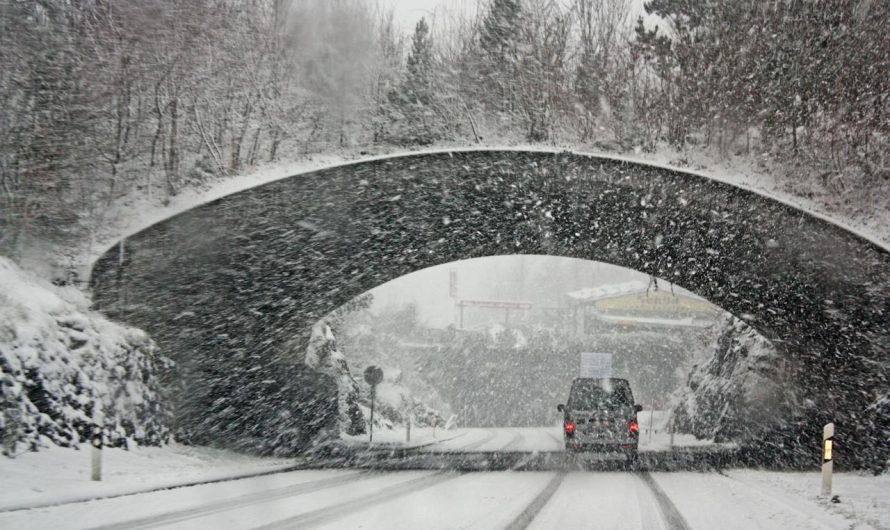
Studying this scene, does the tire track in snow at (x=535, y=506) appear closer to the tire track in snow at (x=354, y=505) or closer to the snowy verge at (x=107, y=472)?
the tire track in snow at (x=354, y=505)

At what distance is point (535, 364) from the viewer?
5022 cm

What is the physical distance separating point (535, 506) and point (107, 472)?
22.5 feet

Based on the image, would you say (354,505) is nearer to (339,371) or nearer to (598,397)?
(598,397)

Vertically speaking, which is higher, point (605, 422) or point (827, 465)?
point (827, 465)

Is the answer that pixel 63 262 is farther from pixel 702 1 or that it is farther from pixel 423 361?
pixel 423 361

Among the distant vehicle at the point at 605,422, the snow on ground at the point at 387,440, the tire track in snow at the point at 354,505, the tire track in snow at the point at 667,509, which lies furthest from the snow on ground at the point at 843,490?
the snow on ground at the point at 387,440

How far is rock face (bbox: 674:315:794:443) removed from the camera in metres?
22.7

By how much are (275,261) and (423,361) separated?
35.3 metres

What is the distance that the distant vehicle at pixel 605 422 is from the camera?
18625 millimetres

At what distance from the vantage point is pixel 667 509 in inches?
396

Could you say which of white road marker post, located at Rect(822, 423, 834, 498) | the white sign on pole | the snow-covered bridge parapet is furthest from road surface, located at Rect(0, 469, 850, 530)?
the white sign on pole

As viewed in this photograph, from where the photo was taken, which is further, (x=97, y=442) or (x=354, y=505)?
(x=97, y=442)

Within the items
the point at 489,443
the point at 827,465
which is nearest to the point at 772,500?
the point at 827,465

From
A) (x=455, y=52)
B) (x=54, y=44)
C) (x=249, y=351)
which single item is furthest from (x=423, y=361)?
(x=54, y=44)
